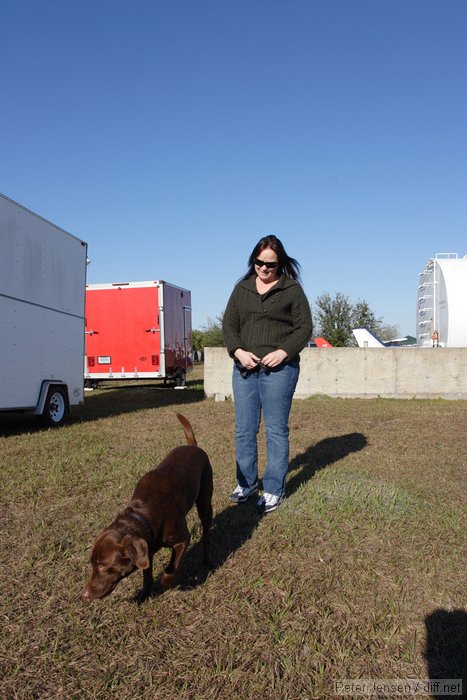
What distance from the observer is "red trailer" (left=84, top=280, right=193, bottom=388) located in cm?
1555

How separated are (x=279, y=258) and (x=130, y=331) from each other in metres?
11.8

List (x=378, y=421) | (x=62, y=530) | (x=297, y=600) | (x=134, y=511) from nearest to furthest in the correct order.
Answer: (x=134, y=511) < (x=297, y=600) < (x=62, y=530) < (x=378, y=421)

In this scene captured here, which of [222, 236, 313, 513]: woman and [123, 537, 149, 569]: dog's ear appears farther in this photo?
[222, 236, 313, 513]: woman

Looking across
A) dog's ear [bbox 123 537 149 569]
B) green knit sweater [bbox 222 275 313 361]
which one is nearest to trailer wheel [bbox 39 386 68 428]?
green knit sweater [bbox 222 275 313 361]

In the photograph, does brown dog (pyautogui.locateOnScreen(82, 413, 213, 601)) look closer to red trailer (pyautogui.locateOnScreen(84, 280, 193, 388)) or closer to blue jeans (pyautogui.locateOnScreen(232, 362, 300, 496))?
blue jeans (pyautogui.locateOnScreen(232, 362, 300, 496))

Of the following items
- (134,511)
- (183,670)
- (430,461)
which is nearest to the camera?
(183,670)

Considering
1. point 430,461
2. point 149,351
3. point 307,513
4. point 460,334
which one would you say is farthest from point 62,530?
point 460,334

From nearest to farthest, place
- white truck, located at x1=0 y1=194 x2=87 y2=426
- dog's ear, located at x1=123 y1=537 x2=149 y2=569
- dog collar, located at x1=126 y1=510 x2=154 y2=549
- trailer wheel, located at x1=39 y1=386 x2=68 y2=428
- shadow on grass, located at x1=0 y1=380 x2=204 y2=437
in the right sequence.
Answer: dog's ear, located at x1=123 y1=537 x2=149 y2=569
dog collar, located at x1=126 y1=510 x2=154 y2=549
white truck, located at x1=0 y1=194 x2=87 y2=426
trailer wheel, located at x1=39 y1=386 x2=68 y2=428
shadow on grass, located at x1=0 y1=380 x2=204 y2=437

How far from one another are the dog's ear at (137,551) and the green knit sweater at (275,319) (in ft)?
6.98

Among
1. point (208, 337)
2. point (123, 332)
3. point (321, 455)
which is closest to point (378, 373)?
point (321, 455)

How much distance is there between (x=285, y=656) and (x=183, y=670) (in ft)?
1.46

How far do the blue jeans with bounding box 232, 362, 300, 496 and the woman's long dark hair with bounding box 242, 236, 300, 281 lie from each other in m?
0.75

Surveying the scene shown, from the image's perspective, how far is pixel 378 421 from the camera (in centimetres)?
929

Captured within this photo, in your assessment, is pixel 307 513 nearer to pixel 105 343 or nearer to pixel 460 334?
pixel 105 343
